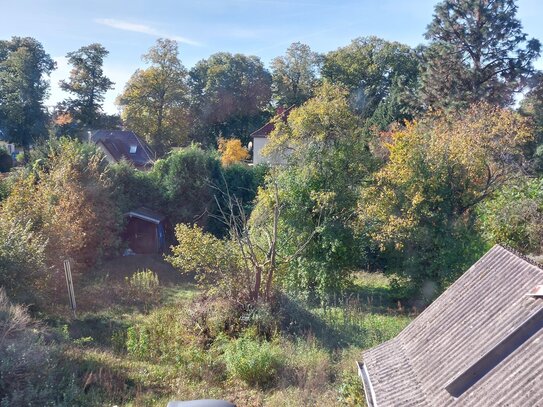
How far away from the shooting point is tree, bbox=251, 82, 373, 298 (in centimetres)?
1675

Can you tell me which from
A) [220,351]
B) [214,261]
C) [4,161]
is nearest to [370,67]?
[4,161]

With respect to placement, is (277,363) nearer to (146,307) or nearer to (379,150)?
(146,307)

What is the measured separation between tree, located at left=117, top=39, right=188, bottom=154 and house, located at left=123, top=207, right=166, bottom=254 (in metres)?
16.8

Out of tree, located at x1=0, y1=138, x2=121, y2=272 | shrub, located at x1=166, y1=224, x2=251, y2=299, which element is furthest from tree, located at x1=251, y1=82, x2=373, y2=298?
tree, located at x1=0, y1=138, x2=121, y2=272

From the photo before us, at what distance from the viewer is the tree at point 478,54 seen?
89.9 feet

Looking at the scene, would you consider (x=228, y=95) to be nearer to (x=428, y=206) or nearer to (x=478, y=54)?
(x=478, y=54)

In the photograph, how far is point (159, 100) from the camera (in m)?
39.6

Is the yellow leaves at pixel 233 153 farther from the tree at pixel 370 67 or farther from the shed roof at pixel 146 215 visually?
the tree at pixel 370 67

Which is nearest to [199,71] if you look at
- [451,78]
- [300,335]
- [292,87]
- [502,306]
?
[292,87]

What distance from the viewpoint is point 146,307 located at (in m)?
15.9

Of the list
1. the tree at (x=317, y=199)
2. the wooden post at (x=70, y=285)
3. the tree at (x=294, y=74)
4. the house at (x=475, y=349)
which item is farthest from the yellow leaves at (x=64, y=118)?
the house at (x=475, y=349)

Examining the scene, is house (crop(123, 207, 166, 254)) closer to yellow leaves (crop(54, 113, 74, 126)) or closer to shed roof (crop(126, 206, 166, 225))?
shed roof (crop(126, 206, 166, 225))

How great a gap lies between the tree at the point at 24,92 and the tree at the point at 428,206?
29524 millimetres

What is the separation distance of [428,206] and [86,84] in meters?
34.0
